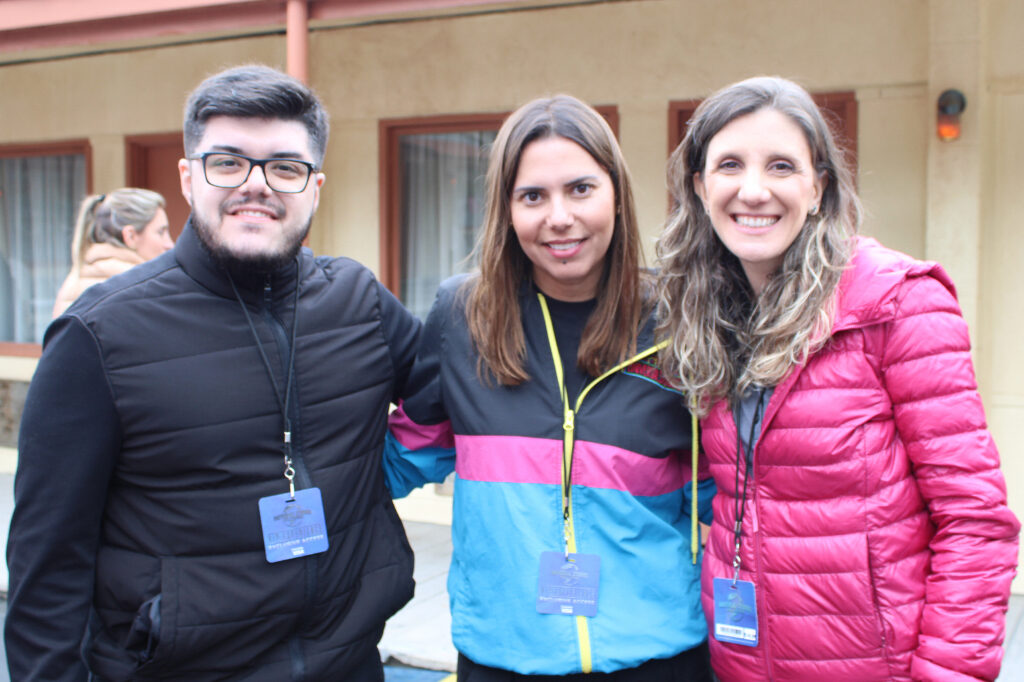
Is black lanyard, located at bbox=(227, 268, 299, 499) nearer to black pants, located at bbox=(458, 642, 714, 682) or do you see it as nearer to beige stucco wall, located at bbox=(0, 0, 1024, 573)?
black pants, located at bbox=(458, 642, 714, 682)

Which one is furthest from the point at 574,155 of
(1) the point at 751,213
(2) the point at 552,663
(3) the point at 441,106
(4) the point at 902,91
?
(3) the point at 441,106

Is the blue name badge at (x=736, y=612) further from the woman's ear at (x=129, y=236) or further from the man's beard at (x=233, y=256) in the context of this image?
the woman's ear at (x=129, y=236)

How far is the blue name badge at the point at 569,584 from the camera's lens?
2096mm

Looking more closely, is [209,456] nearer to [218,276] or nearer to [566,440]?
[218,276]

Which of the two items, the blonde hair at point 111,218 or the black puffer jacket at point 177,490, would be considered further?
the blonde hair at point 111,218

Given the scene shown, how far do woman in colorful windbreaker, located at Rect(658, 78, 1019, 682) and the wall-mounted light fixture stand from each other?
9.97 feet

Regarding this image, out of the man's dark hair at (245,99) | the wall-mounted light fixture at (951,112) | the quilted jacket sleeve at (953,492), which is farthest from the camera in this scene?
the wall-mounted light fixture at (951,112)

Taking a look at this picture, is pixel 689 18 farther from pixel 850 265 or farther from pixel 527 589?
pixel 527 589

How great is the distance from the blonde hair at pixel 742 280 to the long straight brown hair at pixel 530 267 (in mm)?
98

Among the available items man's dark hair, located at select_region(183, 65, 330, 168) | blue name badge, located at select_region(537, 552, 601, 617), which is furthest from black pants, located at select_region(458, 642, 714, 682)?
man's dark hair, located at select_region(183, 65, 330, 168)

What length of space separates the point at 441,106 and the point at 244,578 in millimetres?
4758

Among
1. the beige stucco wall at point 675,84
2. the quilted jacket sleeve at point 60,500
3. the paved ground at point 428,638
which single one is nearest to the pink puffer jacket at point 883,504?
the quilted jacket sleeve at point 60,500

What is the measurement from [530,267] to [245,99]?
81 cm

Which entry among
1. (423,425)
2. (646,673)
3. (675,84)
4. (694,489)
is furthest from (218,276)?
(675,84)
